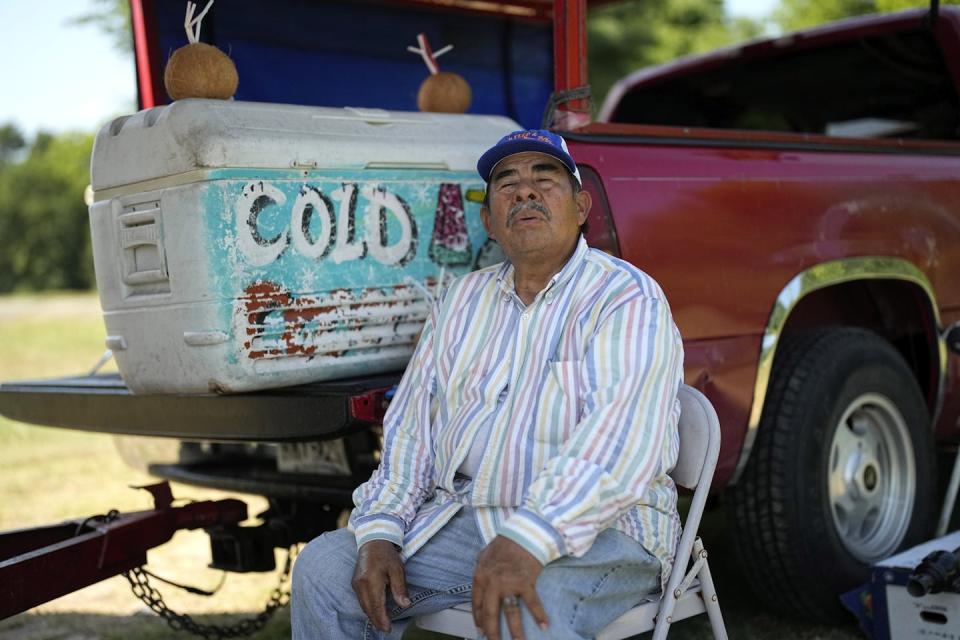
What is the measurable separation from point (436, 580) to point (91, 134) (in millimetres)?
21389

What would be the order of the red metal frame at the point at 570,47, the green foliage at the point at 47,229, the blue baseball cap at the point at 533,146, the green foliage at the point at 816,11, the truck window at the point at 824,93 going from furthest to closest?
the green foliage at the point at 47,229 < the green foliage at the point at 816,11 < the truck window at the point at 824,93 < the red metal frame at the point at 570,47 < the blue baseball cap at the point at 533,146

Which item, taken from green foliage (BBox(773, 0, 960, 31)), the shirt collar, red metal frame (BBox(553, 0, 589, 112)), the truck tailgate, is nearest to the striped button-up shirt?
the shirt collar

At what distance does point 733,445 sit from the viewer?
9.81 feet

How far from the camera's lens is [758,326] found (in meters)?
3.03

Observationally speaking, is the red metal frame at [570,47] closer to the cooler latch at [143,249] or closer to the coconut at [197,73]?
the coconut at [197,73]

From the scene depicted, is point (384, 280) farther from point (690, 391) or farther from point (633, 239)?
point (690, 391)

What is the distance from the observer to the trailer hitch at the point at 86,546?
254cm

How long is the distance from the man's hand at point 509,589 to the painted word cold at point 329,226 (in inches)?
40.7

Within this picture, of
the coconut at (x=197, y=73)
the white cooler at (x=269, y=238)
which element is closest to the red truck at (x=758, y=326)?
the white cooler at (x=269, y=238)

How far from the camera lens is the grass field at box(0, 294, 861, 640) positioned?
11.8 ft

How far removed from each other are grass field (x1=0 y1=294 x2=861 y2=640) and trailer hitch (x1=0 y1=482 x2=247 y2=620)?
0.87 m

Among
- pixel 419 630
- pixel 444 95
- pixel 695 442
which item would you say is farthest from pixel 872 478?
pixel 444 95

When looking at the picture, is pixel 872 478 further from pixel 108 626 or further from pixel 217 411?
pixel 108 626

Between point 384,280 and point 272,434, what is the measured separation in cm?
52
